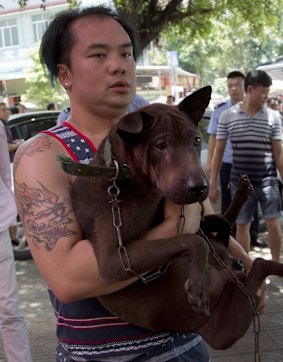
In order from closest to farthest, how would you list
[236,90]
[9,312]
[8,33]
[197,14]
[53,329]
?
1. [9,312]
2. [53,329]
3. [236,90]
4. [197,14]
5. [8,33]

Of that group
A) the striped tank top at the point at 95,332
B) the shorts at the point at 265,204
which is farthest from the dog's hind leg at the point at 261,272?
the shorts at the point at 265,204

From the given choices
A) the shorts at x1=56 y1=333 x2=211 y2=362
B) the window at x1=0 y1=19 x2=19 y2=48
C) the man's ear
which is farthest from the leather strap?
the window at x1=0 y1=19 x2=19 y2=48

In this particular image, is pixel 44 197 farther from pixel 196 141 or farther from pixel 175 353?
pixel 175 353

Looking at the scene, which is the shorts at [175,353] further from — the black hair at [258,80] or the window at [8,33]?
the window at [8,33]

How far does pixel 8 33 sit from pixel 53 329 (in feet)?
116

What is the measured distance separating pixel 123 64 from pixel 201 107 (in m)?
0.33

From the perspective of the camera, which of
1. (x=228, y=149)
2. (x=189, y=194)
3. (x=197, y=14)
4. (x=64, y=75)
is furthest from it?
(x=197, y=14)

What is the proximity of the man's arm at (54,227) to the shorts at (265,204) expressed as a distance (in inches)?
157

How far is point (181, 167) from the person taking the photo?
59.1 inches

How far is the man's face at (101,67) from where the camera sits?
181 centimetres

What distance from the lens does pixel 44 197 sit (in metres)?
1.72

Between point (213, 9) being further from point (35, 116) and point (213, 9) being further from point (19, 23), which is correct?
point (19, 23)

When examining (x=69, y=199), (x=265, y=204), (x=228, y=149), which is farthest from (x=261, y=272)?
(x=228, y=149)

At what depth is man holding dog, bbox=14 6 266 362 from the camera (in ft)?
5.43
